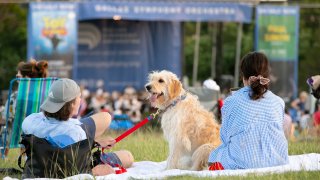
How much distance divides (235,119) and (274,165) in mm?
536

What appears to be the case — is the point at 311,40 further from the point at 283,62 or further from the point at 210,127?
the point at 210,127

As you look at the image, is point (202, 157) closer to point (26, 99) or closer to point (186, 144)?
point (186, 144)

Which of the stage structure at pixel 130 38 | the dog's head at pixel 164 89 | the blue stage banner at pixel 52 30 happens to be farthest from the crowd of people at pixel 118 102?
the dog's head at pixel 164 89

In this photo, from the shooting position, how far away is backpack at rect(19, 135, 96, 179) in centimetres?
681

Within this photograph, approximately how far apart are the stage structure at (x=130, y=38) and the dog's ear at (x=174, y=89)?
12586 millimetres

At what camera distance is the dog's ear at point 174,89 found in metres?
8.40

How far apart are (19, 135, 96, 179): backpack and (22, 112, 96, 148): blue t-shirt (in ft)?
0.17

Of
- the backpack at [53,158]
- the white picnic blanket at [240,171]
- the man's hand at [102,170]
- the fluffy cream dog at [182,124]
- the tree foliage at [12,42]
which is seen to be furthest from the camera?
the tree foliage at [12,42]

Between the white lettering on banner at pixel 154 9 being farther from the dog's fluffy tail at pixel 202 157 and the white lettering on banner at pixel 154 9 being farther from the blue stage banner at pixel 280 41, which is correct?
the dog's fluffy tail at pixel 202 157

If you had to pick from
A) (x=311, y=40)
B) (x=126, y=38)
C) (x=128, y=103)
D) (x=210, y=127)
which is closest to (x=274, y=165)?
(x=210, y=127)

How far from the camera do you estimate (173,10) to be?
2169 cm

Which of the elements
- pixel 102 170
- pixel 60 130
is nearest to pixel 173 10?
pixel 102 170

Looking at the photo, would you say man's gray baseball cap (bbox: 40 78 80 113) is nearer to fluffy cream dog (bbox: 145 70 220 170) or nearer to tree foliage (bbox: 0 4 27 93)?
fluffy cream dog (bbox: 145 70 220 170)

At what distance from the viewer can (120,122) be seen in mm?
14289
